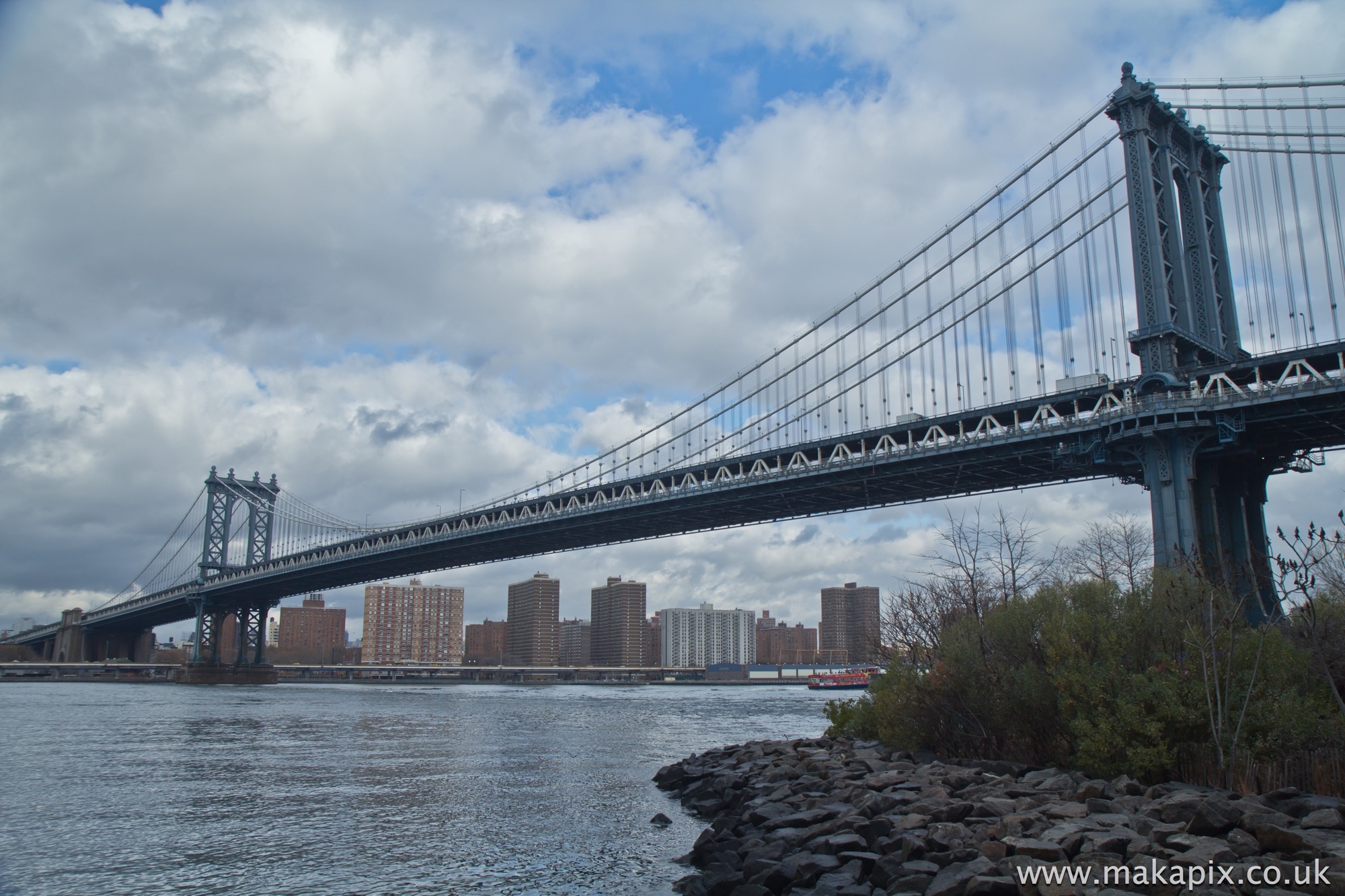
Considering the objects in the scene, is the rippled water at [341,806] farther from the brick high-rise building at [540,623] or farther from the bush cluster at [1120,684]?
the brick high-rise building at [540,623]

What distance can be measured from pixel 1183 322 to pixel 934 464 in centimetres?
1200

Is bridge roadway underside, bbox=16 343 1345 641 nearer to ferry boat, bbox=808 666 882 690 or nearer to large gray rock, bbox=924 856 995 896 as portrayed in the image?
large gray rock, bbox=924 856 995 896

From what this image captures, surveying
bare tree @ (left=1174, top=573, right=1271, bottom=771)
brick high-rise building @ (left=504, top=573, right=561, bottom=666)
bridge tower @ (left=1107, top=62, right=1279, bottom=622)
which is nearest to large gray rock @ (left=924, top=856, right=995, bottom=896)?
bare tree @ (left=1174, top=573, right=1271, bottom=771)

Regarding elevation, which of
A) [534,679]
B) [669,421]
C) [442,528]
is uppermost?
[669,421]

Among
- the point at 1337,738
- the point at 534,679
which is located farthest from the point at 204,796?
the point at 534,679

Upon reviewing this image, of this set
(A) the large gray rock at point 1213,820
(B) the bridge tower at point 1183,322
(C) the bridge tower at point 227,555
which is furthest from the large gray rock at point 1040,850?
(C) the bridge tower at point 227,555

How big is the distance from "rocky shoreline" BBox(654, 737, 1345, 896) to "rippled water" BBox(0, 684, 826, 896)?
70.3 inches

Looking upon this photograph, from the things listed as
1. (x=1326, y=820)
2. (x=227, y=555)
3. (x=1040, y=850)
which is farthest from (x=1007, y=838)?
(x=227, y=555)

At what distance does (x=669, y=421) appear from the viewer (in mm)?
67938

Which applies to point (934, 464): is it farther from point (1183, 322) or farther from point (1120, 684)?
point (1120, 684)

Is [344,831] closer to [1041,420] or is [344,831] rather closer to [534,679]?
[1041,420]

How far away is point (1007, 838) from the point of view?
10773mm

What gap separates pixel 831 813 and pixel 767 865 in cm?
261

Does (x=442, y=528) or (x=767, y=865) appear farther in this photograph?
(x=442, y=528)
